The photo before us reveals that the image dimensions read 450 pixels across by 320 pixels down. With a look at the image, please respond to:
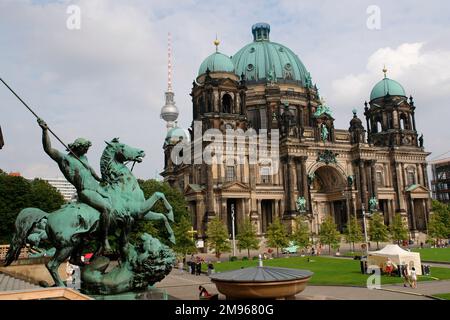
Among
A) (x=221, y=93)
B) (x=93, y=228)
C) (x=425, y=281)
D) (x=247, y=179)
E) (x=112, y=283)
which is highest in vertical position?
(x=221, y=93)

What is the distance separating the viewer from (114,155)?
14992 millimetres

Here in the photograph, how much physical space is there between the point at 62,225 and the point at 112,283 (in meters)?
2.46

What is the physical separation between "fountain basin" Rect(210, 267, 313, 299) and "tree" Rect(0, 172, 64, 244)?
154 ft

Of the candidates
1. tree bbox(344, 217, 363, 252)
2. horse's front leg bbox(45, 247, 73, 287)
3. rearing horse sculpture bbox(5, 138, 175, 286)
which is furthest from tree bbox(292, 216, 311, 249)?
horse's front leg bbox(45, 247, 73, 287)

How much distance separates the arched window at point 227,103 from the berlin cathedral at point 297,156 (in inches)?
6.9

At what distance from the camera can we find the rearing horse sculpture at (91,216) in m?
13.2

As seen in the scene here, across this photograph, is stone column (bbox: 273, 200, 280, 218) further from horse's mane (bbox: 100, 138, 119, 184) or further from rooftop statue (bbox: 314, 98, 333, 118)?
horse's mane (bbox: 100, 138, 119, 184)

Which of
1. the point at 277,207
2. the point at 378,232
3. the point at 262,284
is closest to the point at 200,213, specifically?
the point at 277,207

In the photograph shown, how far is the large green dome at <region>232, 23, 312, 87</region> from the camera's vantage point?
279 ft

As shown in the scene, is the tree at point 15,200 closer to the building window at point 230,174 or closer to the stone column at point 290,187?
the building window at point 230,174

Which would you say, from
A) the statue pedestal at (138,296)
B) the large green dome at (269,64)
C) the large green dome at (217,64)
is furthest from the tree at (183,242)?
the large green dome at (269,64)

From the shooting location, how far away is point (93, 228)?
13.7 m
